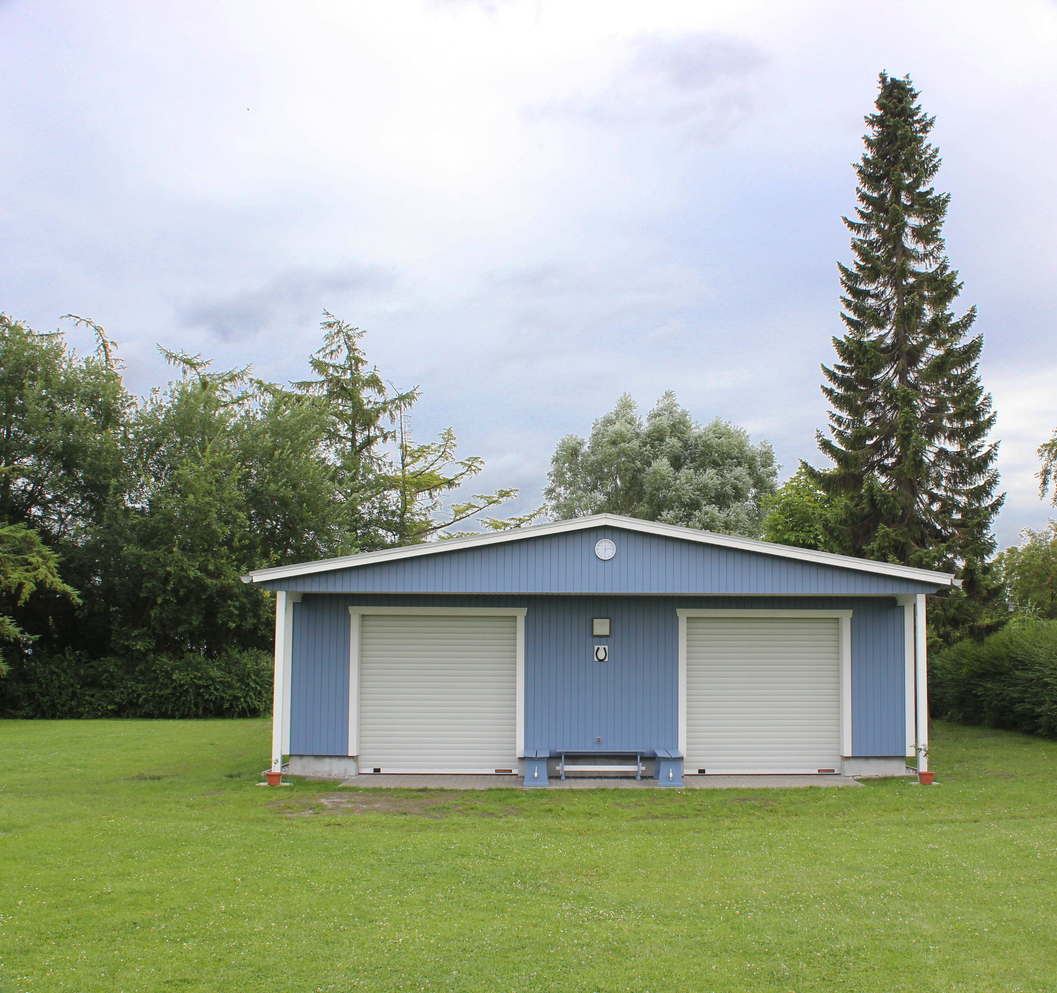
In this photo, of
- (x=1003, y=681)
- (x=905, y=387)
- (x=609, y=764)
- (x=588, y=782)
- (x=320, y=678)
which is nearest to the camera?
(x=588, y=782)

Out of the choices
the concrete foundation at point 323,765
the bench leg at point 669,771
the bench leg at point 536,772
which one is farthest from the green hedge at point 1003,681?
the concrete foundation at point 323,765

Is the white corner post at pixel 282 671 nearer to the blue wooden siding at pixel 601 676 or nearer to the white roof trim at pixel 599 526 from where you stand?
the white roof trim at pixel 599 526

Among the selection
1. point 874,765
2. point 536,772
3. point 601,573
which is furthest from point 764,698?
point 536,772

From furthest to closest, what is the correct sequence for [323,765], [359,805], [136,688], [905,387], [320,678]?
1. [136,688]
2. [905,387]
3. [320,678]
4. [323,765]
5. [359,805]

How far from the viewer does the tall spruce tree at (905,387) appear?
18500 millimetres

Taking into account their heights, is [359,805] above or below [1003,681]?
below

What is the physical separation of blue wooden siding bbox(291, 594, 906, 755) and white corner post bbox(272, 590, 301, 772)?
131 millimetres

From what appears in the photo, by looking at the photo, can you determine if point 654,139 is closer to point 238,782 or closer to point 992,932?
point 238,782

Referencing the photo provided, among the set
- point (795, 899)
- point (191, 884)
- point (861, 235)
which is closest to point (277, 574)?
point (191, 884)

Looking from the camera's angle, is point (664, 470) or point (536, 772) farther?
point (664, 470)

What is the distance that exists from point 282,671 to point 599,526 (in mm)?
4431

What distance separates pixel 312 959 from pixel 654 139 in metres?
15.4

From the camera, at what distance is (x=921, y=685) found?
11.0 meters

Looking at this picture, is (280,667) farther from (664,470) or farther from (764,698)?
(664,470)
